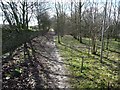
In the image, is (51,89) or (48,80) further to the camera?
(48,80)

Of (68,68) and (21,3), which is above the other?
(21,3)

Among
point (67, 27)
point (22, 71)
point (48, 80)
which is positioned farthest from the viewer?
point (67, 27)

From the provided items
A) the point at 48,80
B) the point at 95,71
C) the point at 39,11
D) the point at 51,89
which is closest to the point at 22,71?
the point at 48,80

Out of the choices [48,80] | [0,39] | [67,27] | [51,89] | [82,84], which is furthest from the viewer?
[67,27]

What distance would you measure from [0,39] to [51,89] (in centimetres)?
1666

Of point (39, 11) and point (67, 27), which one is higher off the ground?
point (39, 11)

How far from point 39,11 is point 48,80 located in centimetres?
4497

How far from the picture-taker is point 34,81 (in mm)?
10203

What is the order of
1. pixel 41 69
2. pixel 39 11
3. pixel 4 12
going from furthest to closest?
pixel 39 11 < pixel 4 12 < pixel 41 69

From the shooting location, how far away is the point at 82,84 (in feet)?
32.1

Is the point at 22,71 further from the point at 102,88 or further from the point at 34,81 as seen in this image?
the point at 102,88

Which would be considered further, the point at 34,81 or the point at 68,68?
the point at 68,68

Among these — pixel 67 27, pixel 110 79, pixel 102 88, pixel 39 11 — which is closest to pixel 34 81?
pixel 102 88

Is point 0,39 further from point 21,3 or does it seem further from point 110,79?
point 110,79
